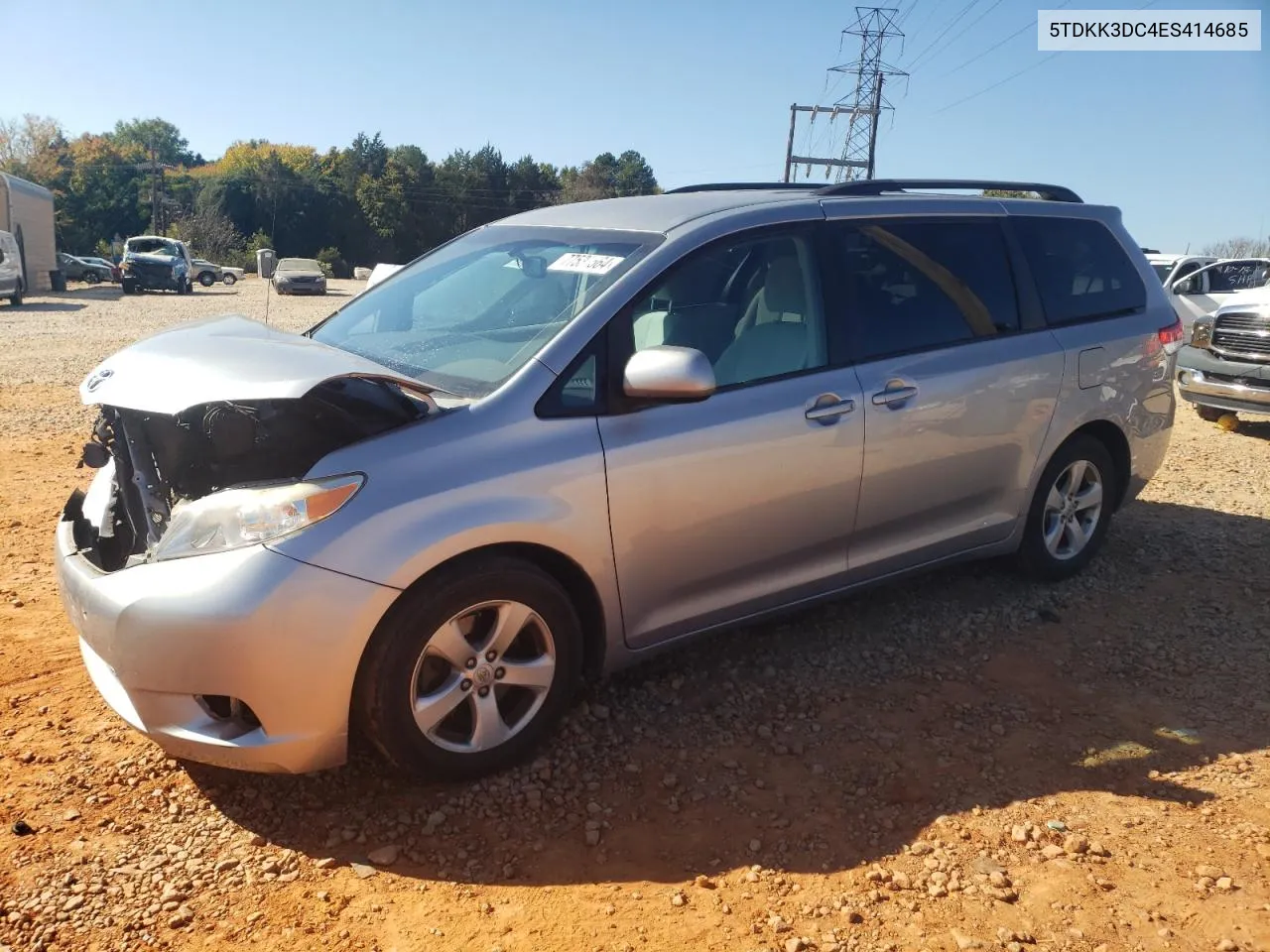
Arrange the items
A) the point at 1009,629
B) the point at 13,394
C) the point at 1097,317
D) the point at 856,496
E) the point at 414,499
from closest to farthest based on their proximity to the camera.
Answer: the point at 414,499
the point at 856,496
the point at 1009,629
the point at 1097,317
the point at 13,394

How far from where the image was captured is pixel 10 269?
23.9 meters

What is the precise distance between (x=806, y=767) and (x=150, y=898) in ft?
6.61

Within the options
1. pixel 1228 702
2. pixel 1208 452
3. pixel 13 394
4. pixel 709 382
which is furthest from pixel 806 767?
pixel 13 394

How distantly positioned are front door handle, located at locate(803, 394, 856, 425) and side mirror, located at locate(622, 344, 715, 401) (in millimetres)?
633

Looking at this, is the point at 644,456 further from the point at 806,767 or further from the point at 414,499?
the point at 806,767

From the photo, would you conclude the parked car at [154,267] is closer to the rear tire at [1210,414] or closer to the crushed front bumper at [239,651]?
the rear tire at [1210,414]

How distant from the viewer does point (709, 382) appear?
316cm

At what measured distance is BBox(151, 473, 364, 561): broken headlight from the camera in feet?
8.93

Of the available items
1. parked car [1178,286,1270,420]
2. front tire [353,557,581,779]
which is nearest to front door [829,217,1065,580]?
front tire [353,557,581,779]

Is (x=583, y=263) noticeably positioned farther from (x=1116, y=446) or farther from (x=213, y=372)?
(x=1116, y=446)

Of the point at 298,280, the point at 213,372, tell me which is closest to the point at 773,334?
the point at 213,372

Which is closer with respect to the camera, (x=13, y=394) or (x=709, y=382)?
(x=709, y=382)

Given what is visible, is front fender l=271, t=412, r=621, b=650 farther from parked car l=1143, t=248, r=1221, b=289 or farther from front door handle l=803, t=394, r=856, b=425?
parked car l=1143, t=248, r=1221, b=289

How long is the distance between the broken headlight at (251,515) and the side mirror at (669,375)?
0.92m
